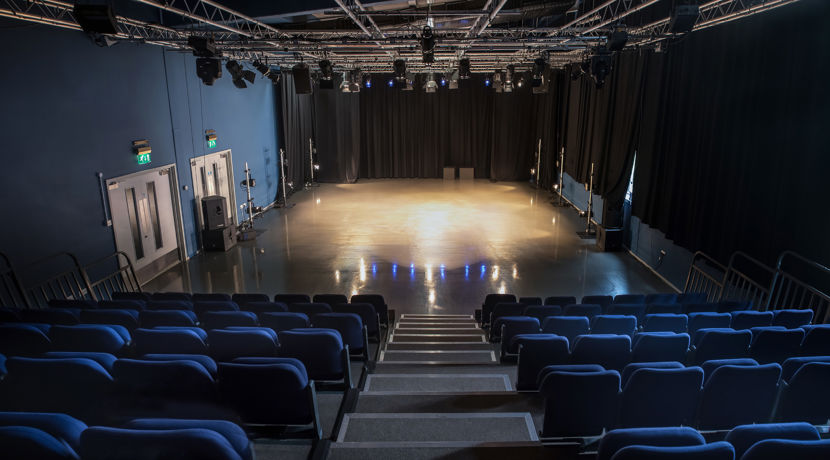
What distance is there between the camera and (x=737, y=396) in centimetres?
371

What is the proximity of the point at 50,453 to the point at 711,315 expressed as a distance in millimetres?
5786

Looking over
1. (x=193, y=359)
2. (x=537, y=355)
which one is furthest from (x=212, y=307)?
(x=537, y=355)

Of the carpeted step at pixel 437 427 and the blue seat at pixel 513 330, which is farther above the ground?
the carpeted step at pixel 437 427

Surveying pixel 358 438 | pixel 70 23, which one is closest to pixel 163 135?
pixel 70 23

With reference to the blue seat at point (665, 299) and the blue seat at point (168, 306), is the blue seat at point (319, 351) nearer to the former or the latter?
the blue seat at point (168, 306)

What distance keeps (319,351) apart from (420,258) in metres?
7.65

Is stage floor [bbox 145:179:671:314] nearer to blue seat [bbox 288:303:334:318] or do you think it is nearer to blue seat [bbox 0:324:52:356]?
blue seat [bbox 288:303:334:318]

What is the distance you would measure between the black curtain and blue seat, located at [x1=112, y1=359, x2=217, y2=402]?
1702cm

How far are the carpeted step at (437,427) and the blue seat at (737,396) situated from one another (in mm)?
1326

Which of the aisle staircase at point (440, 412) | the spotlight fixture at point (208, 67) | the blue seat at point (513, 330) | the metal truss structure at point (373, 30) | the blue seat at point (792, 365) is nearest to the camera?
the aisle staircase at point (440, 412)

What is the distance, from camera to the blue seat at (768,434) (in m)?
2.75

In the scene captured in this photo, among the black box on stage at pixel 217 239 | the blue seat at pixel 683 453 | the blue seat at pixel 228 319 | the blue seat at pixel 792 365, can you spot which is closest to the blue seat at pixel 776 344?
the blue seat at pixel 792 365

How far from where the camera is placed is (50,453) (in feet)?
7.44

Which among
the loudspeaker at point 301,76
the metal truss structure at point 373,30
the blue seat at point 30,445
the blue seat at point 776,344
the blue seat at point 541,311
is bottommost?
the blue seat at point 541,311
